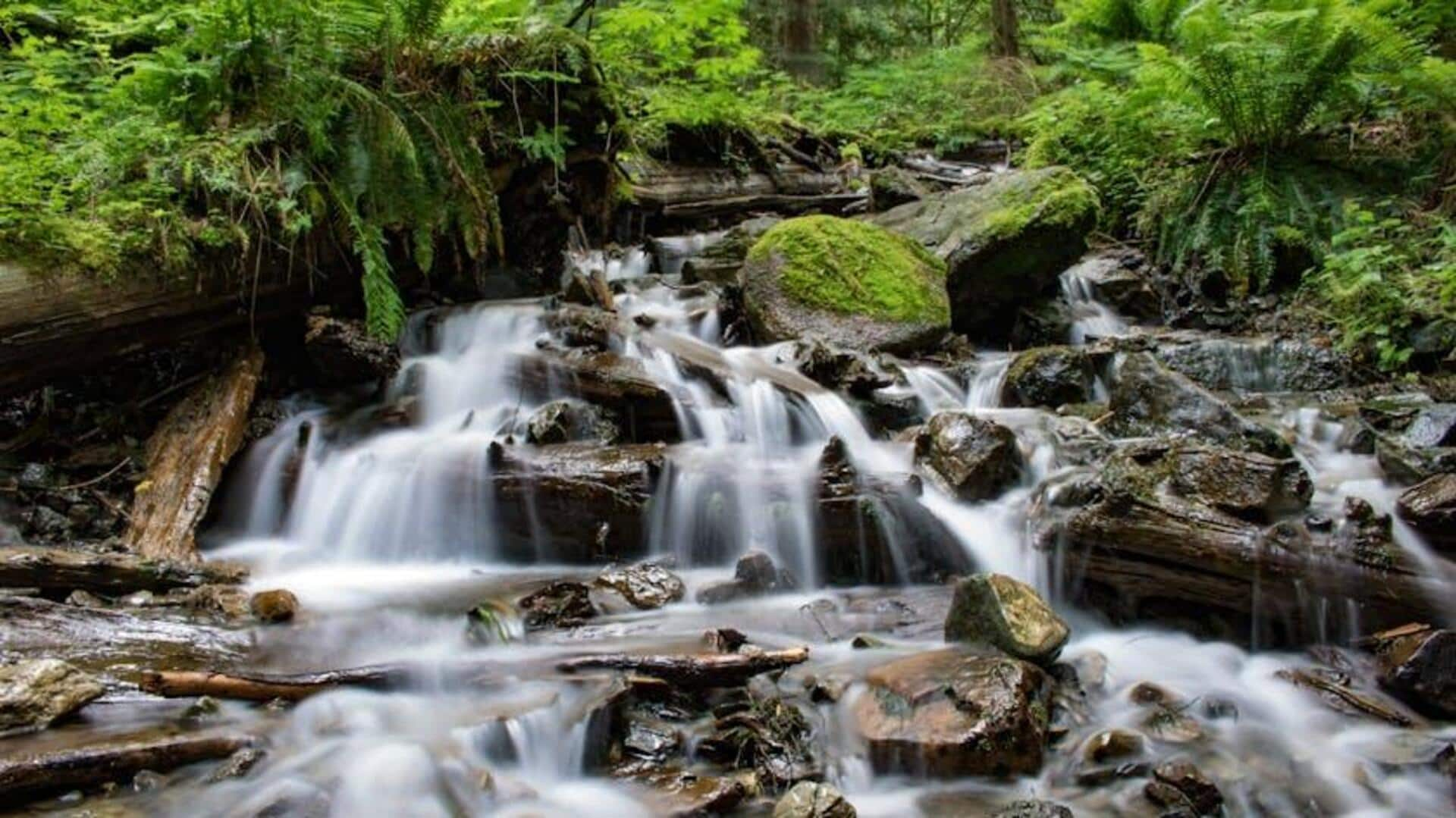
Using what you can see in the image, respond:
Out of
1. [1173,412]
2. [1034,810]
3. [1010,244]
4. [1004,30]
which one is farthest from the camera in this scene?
[1004,30]

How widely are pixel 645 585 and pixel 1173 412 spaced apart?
3.51m

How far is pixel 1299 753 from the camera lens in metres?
3.56

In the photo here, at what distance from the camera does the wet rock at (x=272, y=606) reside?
4098 mm

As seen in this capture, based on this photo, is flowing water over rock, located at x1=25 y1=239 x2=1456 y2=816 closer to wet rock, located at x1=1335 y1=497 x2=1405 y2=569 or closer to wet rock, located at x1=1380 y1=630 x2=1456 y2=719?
wet rock, located at x1=1335 y1=497 x2=1405 y2=569

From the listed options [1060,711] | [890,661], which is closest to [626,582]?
[890,661]

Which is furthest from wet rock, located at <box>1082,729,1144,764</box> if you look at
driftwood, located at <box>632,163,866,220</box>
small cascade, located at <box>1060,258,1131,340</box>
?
driftwood, located at <box>632,163,866,220</box>

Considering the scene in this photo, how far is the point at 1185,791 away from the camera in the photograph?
3.24 m

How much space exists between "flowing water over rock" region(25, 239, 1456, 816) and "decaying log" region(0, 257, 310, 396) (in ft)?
2.76

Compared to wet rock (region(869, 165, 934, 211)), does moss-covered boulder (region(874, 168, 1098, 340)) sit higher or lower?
lower

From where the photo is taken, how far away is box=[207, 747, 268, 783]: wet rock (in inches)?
118

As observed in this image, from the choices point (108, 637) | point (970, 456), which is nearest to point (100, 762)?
point (108, 637)

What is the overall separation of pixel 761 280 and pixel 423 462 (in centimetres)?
352

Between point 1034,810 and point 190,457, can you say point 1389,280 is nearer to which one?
point 1034,810

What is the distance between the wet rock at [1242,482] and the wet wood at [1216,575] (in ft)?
0.33
